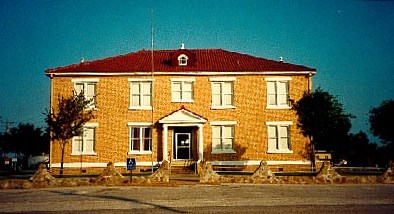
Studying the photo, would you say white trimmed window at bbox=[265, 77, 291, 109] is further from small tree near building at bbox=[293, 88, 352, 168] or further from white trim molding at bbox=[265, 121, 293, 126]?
small tree near building at bbox=[293, 88, 352, 168]

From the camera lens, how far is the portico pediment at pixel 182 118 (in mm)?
28145

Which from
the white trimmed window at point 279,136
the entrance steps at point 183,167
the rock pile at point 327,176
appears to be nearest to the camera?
the rock pile at point 327,176

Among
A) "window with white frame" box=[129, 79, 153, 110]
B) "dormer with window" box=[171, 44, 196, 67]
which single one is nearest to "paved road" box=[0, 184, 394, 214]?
"window with white frame" box=[129, 79, 153, 110]

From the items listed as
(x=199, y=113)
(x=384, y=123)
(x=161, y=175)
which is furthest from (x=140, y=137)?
(x=384, y=123)

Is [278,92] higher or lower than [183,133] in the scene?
higher

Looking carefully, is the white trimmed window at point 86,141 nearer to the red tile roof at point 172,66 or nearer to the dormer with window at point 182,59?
the red tile roof at point 172,66

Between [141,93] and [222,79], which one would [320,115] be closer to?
[222,79]

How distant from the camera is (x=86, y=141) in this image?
96.0 ft

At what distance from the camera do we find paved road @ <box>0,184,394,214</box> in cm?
1173

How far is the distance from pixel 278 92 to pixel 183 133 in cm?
810

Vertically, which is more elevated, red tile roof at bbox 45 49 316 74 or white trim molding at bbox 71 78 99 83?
red tile roof at bbox 45 49 316 74

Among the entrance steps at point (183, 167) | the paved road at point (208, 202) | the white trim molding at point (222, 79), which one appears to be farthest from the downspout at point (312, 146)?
the paved road at point (208, 202)

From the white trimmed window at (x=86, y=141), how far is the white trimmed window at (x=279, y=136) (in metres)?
13.4

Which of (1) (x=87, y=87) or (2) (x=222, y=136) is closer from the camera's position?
(2) (x=222, y=136)
